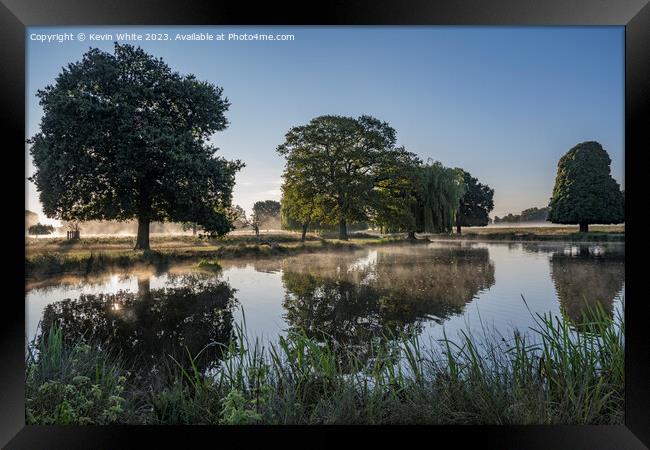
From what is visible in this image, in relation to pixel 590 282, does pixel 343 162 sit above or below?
above

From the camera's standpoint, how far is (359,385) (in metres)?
2.34

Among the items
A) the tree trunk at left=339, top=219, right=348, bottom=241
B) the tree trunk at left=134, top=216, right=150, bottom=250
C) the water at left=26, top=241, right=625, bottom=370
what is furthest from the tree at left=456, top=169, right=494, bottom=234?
the tree trunk at left=134, top=216, right=150, bottom=250

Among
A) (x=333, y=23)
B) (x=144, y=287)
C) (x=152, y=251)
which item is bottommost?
(x=144, y=287)

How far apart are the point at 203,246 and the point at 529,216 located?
9.23 feet

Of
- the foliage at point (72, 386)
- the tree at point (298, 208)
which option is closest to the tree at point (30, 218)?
the foliage at point (72, 386)

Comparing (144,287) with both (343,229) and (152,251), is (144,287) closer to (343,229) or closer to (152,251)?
(152,251)

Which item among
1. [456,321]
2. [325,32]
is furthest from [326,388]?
[325,32]

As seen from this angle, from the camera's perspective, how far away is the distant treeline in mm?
2896

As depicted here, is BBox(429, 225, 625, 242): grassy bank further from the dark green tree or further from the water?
the dark green tree

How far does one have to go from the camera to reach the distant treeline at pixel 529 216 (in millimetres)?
2896

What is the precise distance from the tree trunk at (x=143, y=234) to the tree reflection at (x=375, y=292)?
1.17m

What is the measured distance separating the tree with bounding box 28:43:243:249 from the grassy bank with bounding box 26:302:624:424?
3.51 feet

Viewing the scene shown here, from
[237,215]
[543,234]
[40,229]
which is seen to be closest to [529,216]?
[543,234]
